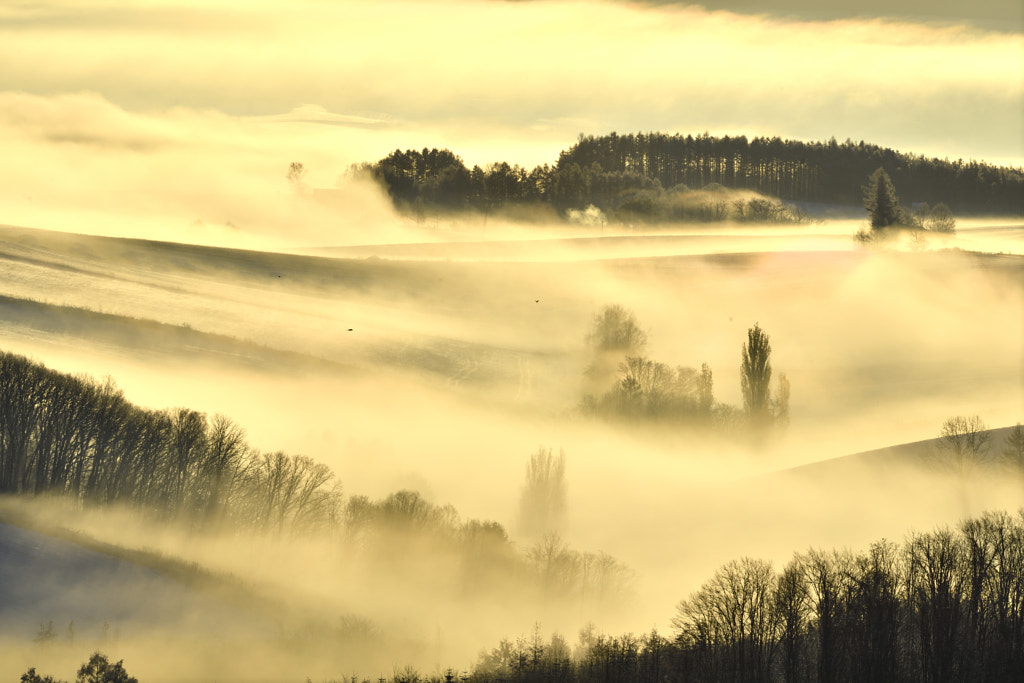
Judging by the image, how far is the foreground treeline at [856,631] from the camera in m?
64.4

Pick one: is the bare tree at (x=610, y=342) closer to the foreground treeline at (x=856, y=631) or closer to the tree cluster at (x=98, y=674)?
the foreground treeline at (x=856, y=631)

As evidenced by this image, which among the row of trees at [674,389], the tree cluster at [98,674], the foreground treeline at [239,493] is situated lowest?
the tree cluster at [98,674]

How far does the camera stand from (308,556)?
104 meters

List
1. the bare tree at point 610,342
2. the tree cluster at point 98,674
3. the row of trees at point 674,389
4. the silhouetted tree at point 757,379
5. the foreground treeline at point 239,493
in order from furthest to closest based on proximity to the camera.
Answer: the bare tree at point 610,342 < the row of trees at point 674,389 < the silhouetted tree at point 757,379 < the foreground treeline at point 239,493 < the tree cluster at point 98,674

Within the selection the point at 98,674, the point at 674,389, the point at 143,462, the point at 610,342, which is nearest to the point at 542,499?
the point at 674,389

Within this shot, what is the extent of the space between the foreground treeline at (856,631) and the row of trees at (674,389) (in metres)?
66.9

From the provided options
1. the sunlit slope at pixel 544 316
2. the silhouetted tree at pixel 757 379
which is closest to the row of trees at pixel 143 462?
the sunlit slope at pixel 544 316

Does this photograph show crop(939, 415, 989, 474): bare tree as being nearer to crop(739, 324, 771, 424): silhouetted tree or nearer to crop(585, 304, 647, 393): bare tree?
crop(739, 324, 771, 424): silhouetted tree

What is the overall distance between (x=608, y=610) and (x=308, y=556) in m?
26.5

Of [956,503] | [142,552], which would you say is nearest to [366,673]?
[142,552]

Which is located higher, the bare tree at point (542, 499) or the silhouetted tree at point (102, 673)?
the bare tree at point (542, 499)

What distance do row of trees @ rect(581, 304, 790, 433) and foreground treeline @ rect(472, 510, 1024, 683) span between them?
6686 cm

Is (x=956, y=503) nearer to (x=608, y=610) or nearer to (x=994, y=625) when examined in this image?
(x=608, y=610)

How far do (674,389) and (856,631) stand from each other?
8720 cm
